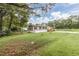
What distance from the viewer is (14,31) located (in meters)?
2.09

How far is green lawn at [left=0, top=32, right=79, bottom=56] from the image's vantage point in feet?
6.63

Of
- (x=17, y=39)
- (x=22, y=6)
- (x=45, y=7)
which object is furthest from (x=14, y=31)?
(x=45, y=7)

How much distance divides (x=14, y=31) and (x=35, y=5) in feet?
1.12

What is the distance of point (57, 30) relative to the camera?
2.09m

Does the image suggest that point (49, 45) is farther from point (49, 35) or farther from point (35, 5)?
point (35, 5)

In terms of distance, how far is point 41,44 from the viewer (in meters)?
2.07

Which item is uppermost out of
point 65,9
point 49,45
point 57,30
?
point 65,9

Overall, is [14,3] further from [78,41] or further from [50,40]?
[78,41]

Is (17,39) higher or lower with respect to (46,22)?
lower

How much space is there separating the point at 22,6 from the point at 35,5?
0.13 metres

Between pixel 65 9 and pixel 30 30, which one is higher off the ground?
pixel 65 9

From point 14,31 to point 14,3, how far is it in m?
0.29

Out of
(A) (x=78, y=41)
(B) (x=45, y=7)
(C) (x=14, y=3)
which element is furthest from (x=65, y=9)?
(C) (x=14, y=3)

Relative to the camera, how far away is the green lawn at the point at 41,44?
2.02m
